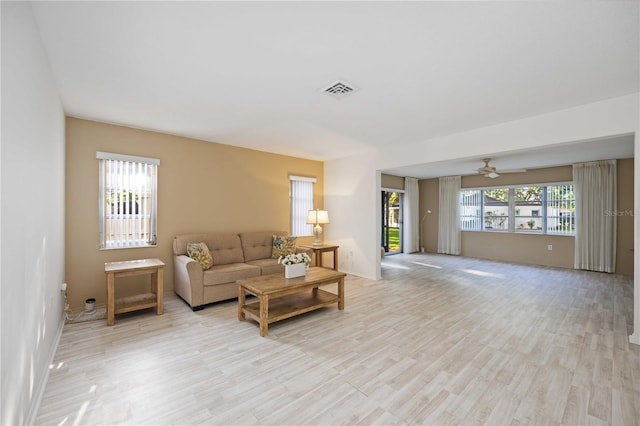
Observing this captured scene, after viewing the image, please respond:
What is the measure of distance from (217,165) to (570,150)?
6.15 meters

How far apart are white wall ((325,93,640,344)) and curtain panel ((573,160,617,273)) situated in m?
4.11

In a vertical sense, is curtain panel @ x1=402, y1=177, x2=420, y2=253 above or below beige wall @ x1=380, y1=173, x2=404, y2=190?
below

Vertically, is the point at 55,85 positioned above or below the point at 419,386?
above

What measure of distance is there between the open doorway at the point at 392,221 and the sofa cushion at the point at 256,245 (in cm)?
479

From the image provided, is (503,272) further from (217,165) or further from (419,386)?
(217,165)

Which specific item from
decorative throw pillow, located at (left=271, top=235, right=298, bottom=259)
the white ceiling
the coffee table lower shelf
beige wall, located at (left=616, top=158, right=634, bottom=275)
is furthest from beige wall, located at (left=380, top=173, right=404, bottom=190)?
the coffee table lower shelf

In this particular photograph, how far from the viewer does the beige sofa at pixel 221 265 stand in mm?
3676

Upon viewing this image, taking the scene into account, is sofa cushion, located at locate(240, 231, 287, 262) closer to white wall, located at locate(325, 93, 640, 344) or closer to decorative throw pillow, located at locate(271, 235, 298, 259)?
decorative throw pillow, located at locate(271, 235, 298, 259)

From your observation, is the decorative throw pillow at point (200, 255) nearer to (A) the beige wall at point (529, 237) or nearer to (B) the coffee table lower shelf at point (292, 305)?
(B) the coffee table lower shelf at point (292, 305)

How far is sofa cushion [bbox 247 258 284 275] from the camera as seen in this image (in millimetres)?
4273

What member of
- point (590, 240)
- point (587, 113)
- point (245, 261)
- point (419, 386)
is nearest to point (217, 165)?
point (245, 261)

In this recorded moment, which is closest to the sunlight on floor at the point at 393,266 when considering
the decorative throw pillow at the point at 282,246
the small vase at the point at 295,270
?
Answer: the decorative throw pillow at the point at 282,246

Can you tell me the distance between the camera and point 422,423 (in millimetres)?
1733

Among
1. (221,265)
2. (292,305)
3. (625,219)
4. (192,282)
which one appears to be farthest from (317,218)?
(625,219)
